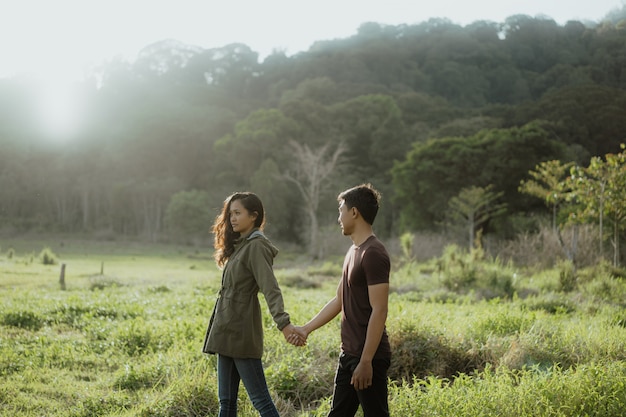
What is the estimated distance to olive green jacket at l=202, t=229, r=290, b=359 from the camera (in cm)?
309

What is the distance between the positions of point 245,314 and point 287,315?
267mm

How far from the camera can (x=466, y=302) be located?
31.2 feet

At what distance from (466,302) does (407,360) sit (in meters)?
4.99

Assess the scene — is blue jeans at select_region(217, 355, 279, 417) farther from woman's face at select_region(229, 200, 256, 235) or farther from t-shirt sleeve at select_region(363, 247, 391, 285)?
t-shirt sleeve at select_region(363, 247, 391, 285)

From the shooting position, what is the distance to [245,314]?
10.4ft

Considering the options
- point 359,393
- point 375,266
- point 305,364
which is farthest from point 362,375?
point 305,364

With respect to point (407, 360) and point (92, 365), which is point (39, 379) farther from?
point (407, 360)

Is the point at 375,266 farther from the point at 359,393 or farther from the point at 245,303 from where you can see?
the point at 245,303

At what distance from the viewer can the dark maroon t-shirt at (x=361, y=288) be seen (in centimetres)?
263

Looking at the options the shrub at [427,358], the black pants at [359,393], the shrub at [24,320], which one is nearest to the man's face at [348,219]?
the black pants at [359,393]

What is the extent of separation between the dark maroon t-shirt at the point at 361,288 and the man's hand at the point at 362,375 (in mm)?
91

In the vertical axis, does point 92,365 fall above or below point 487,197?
below

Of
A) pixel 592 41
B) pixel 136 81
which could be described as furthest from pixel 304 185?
pixel 136 81

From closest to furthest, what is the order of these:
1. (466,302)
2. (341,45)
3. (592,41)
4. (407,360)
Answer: (407,360) < (466,302) < (592,41) < (341,45)
